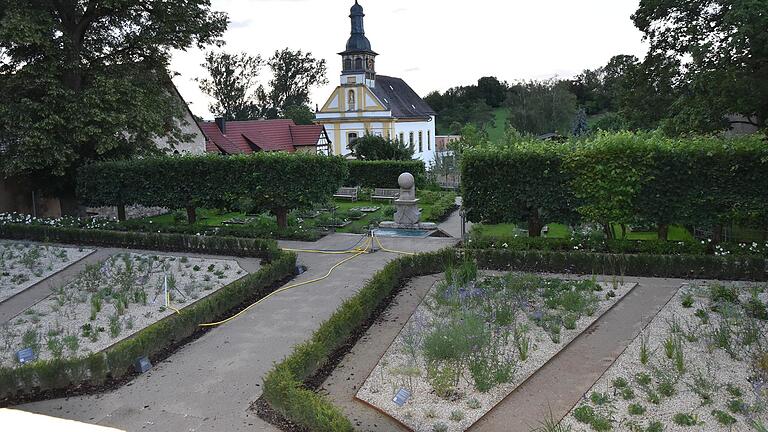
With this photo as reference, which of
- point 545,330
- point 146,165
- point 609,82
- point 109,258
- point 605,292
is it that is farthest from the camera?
point 609,82

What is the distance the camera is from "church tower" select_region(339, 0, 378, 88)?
5128cm

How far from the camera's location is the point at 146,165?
21.0 meters

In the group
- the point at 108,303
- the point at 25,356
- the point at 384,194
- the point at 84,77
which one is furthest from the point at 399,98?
the point at 25,356

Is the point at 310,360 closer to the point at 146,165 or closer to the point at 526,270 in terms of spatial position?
the point at 526,270

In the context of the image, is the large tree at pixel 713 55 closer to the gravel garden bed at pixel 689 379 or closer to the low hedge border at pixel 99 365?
the gravel garden bed at pixel 689 379

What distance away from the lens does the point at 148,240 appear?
18.0m

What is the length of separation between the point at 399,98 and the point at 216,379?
51.3 meters

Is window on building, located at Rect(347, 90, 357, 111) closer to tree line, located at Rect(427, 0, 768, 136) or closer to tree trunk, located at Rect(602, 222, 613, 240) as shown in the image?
tree line, located at Rect(427, 0, 768, 136)

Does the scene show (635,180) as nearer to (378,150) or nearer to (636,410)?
(636,410)

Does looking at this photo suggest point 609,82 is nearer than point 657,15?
No

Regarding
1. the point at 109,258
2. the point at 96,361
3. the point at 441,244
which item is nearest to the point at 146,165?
the point at 109,258

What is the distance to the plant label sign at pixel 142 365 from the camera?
28.9ft

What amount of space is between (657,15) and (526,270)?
9818 millimetres

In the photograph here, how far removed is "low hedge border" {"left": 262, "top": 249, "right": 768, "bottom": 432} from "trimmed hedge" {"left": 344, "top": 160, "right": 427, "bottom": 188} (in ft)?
63.4
